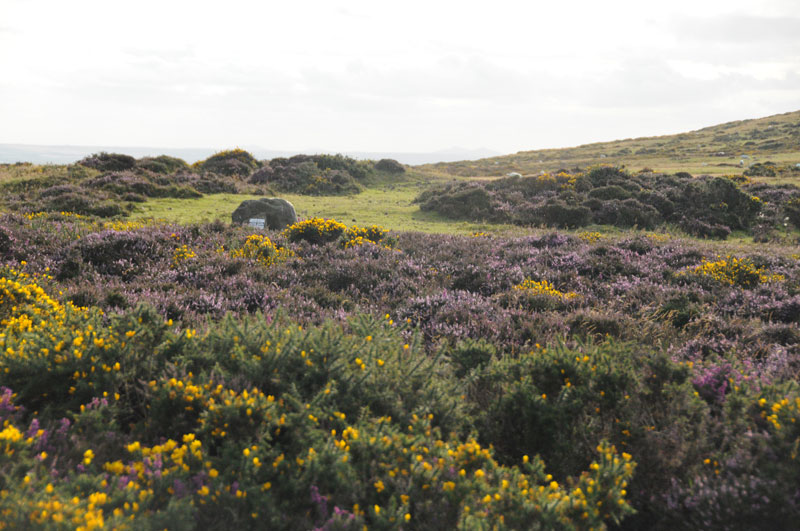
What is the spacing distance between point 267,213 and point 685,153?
55.1 meters

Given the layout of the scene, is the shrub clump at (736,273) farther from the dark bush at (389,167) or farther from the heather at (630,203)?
the dark bush at (389,167)

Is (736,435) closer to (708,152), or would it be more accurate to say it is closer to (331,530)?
(331,530)

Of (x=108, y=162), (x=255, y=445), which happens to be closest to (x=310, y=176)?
(x=108, y=162)

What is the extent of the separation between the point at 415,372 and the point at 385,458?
3.62ft

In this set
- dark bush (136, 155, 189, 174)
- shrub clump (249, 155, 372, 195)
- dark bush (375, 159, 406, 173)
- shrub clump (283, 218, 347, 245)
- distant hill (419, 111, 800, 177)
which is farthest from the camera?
distant hill (419, 111, 800, 177)

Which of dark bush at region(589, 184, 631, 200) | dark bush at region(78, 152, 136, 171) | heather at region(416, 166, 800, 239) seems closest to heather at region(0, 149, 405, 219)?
dark bush at region(78, 152, 136, 171)

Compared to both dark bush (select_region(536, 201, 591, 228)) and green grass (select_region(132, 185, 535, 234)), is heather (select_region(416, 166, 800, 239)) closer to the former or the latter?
dark bush (select_region(536, 201, 591, 228))

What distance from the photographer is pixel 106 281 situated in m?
8.31

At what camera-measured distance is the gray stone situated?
15.1 meters

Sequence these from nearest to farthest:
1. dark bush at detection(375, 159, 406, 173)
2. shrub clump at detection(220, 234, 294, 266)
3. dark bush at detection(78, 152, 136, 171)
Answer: shrub clump at detection(220, 234, 294, 266) → dark bush at detection(78, 152, 136, 171) → dark bush at detection(375, 159, 406, 173)

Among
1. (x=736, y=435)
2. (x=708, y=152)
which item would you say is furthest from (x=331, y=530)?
(x=708, y=152)

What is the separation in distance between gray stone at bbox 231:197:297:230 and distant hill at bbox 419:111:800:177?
3181 cm

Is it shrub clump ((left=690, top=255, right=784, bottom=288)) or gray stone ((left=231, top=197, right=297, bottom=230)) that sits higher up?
gray stone ((left=231, top=197, right=297, bottom=230))

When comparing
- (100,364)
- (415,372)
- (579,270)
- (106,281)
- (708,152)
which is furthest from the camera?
(708,152)
